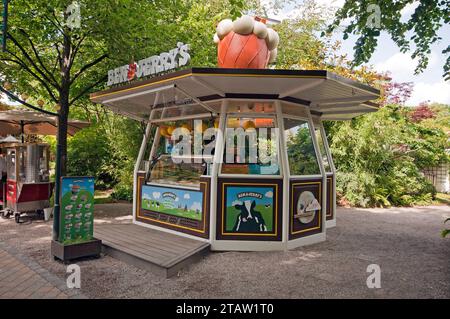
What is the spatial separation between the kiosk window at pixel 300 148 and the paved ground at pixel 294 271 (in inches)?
63.5

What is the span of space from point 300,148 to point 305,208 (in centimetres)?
128

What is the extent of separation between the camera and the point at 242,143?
680 centimetres

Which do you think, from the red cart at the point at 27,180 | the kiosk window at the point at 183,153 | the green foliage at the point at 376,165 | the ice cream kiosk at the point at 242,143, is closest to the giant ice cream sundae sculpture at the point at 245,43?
the ice cream kiosk at the point at 242,143

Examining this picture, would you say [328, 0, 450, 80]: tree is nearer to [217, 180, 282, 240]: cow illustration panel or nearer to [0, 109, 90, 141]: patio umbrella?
[217, 180, 282, 240]: cow illustration panel

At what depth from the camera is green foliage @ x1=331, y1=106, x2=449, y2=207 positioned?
12727mm

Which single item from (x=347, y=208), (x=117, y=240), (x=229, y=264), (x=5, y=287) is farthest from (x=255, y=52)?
(x=347, y=208)

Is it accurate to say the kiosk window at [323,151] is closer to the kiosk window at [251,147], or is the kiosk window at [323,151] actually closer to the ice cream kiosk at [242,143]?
the ice cream kiosk at [242,143]

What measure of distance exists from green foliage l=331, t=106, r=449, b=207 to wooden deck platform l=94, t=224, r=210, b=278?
8.52 m

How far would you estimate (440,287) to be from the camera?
465 centimetres

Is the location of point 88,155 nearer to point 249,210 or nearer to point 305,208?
point 249,210

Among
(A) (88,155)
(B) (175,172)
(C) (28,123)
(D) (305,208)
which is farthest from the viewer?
(A) (88,155)

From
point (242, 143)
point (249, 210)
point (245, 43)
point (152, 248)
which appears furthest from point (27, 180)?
point (245, 43)

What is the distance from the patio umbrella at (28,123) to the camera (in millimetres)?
9461
